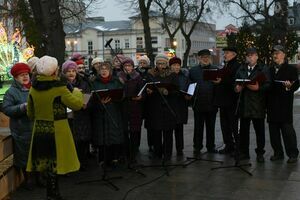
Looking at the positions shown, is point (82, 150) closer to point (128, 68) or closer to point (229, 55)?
point (128, 68)

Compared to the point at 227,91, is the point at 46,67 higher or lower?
higher

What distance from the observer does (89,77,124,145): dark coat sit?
7.39m

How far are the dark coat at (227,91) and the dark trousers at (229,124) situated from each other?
13 centimetres

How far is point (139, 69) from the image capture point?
30.9 feet

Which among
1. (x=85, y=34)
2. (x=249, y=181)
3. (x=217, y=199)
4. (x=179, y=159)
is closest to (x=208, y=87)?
(x=179, y=159)

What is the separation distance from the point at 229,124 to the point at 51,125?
3.84 meters

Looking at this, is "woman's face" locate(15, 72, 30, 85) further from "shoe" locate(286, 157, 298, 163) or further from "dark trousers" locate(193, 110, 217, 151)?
"shoe" locate(286, 157, 298, 163)

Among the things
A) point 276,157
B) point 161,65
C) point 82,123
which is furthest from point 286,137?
point 82,123

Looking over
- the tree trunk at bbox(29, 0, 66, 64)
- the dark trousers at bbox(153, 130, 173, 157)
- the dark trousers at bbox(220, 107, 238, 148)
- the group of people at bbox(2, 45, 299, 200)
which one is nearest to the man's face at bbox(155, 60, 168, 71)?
the group of people at bbox(2, 45, 299, 200)

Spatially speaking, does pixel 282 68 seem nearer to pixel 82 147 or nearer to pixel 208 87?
pixel 208 87

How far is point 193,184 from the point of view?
6809 mm

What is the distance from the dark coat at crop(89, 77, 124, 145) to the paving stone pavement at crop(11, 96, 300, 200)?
575 mm

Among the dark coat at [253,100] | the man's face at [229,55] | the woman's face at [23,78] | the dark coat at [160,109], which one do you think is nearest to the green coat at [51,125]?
the woman's face at [23,78]

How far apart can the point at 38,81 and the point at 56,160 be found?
95 centimetres
